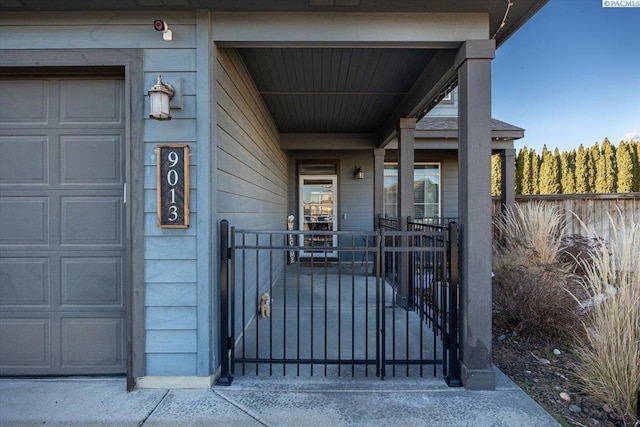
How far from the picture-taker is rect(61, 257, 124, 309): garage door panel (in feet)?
7.84

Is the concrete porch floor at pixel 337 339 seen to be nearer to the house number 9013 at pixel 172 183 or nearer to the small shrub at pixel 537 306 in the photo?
the small shrub at pixel 537 306

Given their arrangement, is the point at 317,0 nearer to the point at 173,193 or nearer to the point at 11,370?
the point at 173,193

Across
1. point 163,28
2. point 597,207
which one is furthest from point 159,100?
point 597,207

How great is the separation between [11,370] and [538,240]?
5.70m

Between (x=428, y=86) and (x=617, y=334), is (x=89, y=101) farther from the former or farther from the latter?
(x=617, y=334)

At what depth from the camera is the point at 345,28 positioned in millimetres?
2352

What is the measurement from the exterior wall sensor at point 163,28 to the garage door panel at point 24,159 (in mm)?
1138

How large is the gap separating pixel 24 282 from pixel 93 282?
499 mm

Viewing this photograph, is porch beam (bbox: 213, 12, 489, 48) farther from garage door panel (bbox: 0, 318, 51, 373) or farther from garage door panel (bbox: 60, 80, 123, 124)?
garage door panel (bbox: 0, 318, 51, 373)

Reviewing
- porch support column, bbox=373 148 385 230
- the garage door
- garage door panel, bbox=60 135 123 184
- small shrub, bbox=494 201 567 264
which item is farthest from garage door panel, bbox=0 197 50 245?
small shrub, bbox=494 201 567 264

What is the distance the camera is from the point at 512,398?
7.23 ft

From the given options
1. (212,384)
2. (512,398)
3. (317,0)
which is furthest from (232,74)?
(512,398)

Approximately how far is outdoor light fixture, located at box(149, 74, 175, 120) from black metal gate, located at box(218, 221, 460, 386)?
84 cm

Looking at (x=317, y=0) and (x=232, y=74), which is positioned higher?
(x=317, y=0)
